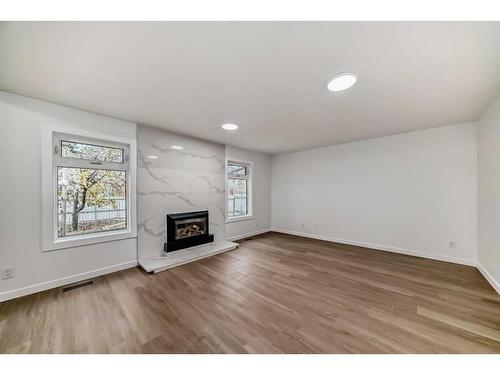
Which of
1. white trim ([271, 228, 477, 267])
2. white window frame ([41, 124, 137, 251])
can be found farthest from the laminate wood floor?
white window frame ([41, 124, 137, 251])

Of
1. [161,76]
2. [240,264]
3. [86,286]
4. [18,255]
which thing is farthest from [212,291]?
[161,76]

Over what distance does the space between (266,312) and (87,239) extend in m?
2.61

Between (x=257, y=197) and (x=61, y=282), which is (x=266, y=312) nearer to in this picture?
(x=61, y=282)

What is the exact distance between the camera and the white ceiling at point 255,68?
122 centimetres

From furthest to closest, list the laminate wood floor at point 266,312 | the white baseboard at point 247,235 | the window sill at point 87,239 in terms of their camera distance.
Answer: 1. the white baseboard at point 247,235
2. the window sill at point 87,239
3. the laminate wood floor at point 266,312

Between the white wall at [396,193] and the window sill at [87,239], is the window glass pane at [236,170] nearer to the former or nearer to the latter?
the white wall at [396,193]

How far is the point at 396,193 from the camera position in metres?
3.63

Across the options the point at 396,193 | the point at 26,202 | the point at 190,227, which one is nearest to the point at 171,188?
the point at 190,227

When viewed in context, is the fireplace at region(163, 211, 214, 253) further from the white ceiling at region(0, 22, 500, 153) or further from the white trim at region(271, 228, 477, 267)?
the white trim at region(271, 228, 477, 267)

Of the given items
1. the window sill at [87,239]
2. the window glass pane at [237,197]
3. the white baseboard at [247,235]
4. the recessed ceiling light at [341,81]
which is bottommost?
the white baseboard at [247,235]

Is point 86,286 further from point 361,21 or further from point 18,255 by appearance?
point 361,21

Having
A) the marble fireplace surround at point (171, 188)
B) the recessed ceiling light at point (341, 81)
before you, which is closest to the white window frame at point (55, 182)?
the marble fireplace surround at point (171, 188)

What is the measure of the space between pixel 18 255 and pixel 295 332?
3149 millimetres

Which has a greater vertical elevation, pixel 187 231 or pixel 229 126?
pixel 229 126
